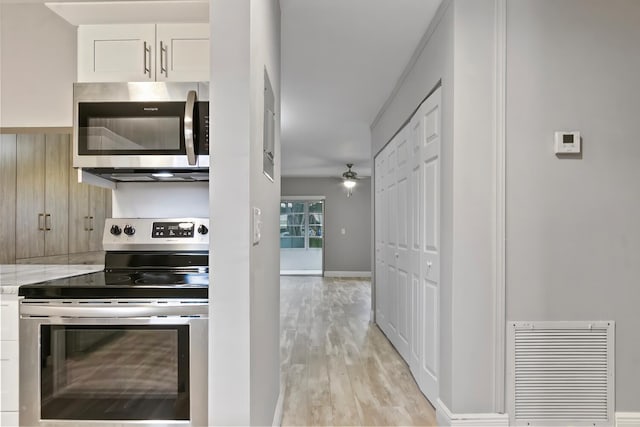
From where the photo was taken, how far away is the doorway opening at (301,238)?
396 inches

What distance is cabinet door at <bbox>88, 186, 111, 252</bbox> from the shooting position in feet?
8.81

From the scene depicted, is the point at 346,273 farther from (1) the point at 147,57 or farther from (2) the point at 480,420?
(1) the point at 147,57

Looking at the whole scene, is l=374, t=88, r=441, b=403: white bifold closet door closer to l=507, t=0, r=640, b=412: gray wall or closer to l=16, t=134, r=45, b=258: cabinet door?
l=507, t=0, r=640, b=412: gray wall

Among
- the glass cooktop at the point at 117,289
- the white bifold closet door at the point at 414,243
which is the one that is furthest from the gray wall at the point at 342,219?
the glass cooktop at the point at 117,289

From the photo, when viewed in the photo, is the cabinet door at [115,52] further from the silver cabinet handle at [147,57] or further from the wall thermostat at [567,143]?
the wall thermostat at [567,143]

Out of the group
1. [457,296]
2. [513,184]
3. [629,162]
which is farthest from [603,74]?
[457,296]

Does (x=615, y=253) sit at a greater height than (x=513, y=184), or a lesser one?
lesser

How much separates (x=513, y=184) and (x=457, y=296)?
685 mm

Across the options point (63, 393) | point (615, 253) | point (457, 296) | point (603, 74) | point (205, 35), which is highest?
point (205, 35)

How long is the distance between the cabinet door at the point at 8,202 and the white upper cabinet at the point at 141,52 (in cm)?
94

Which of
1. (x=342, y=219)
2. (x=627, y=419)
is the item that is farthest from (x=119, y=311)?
(x=342, y=219)

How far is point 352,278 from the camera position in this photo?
376 inches

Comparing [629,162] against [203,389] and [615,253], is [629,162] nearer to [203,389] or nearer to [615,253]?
[615,253]

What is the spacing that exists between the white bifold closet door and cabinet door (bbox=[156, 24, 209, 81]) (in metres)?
1.44
